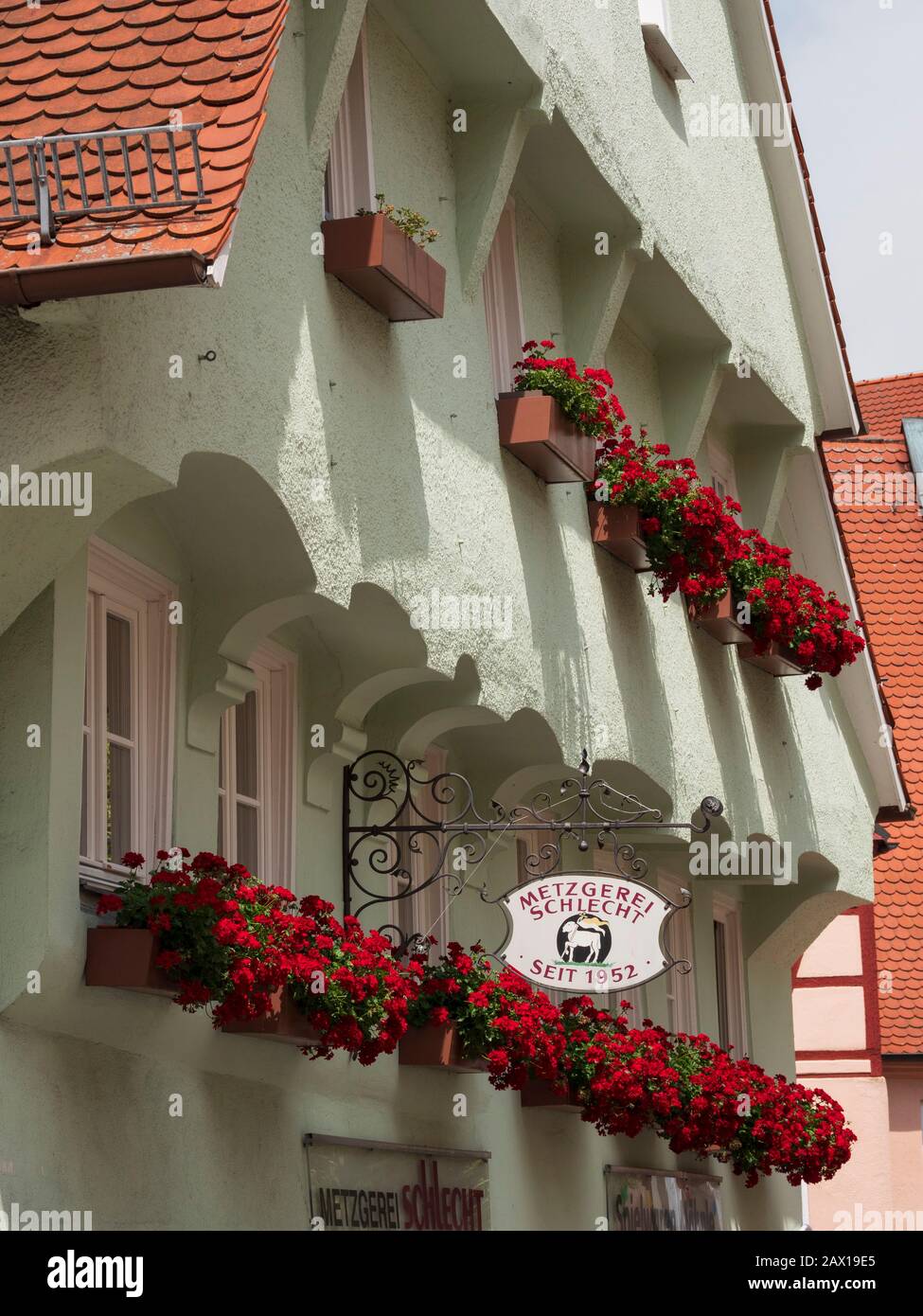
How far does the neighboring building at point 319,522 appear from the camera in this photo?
Result: 24.3 ft

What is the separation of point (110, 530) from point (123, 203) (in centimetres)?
194

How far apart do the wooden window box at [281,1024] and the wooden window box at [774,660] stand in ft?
22.5

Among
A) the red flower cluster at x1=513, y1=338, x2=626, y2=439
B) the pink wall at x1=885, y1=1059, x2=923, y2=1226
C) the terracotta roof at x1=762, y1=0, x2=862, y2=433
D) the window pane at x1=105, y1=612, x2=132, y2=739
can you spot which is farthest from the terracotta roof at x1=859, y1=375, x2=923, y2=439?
the window pane at x1=105, y1=612, x2=132, y2=739

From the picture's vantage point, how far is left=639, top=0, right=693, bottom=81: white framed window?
14.6 meters

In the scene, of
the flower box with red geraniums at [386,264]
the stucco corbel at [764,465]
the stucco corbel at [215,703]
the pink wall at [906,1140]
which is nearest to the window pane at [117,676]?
the stucco corbel at [215,703]

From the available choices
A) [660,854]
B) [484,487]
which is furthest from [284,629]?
[660,854]

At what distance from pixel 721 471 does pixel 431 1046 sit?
7.59m

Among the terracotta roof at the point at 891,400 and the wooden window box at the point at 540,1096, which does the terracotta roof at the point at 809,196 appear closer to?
the wooden window box at the point at 540,1096

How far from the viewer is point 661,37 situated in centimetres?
1455

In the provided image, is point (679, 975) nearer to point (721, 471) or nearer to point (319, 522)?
point (721, 471)

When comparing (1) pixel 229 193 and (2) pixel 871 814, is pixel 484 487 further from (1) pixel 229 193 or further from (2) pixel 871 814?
(2) pixel 871 814

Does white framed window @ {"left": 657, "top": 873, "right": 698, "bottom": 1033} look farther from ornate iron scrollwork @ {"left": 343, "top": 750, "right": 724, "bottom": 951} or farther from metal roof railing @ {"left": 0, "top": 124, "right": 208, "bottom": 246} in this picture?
metal roof railing @ {"left": 0, "top": 124, "right": 208, "bottom": 246}

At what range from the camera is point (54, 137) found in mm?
→ 6730

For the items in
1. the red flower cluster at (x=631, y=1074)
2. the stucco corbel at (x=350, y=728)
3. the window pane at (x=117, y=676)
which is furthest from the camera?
the red flower cluster at (x=631, y=1074)
